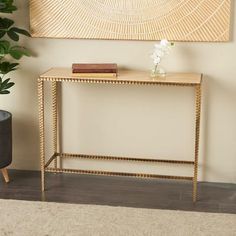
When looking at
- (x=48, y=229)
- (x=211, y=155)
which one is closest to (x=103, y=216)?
(x=48, y=229)

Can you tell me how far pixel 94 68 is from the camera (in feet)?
9.45

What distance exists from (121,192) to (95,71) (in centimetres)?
78

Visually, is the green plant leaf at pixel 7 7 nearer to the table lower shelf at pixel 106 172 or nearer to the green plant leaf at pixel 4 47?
the green plant leaf at pixel 4 47

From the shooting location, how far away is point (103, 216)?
270 centimetres

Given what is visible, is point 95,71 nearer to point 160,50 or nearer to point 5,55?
point 160,50

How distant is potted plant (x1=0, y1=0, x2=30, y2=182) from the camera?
2.99 metres

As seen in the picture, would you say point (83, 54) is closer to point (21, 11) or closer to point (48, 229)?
point (21, 11)

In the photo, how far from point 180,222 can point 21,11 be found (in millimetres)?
1656

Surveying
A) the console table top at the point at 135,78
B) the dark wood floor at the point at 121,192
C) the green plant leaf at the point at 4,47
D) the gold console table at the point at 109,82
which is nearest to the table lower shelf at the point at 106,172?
the gold console table at the point at 109,82

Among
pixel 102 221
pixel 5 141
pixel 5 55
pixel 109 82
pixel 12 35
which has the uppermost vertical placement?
pixel 12 35

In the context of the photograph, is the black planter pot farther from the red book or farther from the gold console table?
the red book

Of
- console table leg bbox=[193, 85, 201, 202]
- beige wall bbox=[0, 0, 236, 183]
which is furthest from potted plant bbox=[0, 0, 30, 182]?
console table leg bbox=[193, 85, 201, 202]

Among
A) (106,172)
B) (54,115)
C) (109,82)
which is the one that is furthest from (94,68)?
(106,172)

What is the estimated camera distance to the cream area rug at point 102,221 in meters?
2.54
